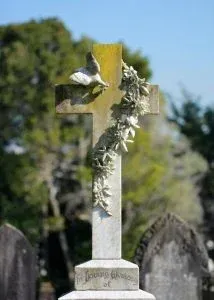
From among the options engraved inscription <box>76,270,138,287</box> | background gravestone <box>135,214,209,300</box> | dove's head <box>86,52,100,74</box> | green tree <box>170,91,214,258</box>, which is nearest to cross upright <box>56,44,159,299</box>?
engraved inscription <box>76,270,138,287</box>

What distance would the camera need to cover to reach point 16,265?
12.8 metres

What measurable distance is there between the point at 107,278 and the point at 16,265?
11.4 feet

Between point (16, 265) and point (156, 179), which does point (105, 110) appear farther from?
point (156, 179)

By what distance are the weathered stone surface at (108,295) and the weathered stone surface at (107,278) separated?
7cm

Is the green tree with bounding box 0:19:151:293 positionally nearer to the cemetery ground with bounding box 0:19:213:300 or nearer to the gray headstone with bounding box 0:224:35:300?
the cemetery ground with bounding box 0:19:213:300

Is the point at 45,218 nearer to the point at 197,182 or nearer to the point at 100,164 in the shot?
the point at 197,182

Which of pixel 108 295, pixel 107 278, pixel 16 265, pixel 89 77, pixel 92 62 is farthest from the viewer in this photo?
pixel 16 265

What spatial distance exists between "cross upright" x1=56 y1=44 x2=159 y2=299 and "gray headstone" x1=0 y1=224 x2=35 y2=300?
3205 mm

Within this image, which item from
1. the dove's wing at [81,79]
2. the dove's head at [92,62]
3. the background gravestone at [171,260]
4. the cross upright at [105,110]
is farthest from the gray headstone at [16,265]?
the dove's head at [92,62]

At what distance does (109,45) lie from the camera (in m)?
9.84

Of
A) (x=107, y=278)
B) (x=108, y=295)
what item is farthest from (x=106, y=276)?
(x=108, y=295)

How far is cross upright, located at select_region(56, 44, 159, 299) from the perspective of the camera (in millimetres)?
9641

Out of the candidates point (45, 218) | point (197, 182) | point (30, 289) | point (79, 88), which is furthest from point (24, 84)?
point (79, 88)

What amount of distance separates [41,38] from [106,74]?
73.1 ft
